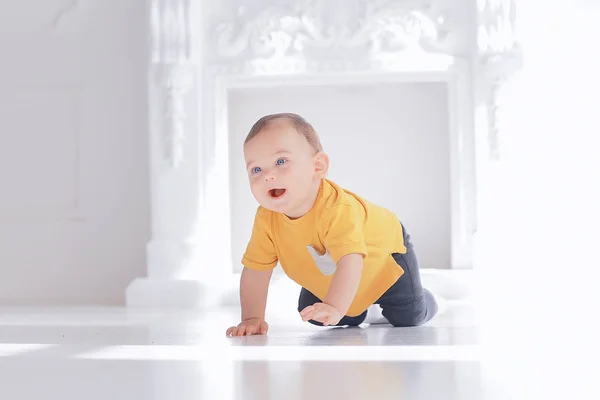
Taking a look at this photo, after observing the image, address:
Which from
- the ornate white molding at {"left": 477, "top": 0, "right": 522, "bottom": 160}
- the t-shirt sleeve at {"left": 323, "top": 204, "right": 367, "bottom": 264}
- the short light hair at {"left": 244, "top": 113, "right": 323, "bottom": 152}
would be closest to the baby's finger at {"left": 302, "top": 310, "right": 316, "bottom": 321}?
the t-shirt sleeve at {"left": 323, "top": 204, "right": 367, "bottom": 264}

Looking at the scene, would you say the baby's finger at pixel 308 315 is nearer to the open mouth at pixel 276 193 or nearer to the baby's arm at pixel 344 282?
the baby's arm at pixel 344 282

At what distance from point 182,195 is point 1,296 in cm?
134

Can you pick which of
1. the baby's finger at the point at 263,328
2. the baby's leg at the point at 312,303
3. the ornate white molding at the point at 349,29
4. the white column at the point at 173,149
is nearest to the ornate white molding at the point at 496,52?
the ornate white molding at the point at 349,29

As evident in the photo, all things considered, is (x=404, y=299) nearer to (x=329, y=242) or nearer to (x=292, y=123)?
(x=329, y=242)

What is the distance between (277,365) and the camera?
1529 millimetres

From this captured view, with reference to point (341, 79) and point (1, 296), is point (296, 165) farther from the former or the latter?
point (1, 296)

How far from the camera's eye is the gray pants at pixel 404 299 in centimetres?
237

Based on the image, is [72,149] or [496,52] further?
[72,149]

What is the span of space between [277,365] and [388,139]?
315cm

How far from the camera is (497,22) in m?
4.06

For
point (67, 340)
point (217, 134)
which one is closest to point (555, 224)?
point (217, 134)

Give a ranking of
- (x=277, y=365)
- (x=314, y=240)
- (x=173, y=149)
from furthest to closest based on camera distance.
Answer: (x=173, y=149), (x=314, y=240), (x=277, y=365)

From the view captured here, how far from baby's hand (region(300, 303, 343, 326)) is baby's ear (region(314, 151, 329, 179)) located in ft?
1.23

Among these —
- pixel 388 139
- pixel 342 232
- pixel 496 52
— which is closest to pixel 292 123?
pixel 342 232
